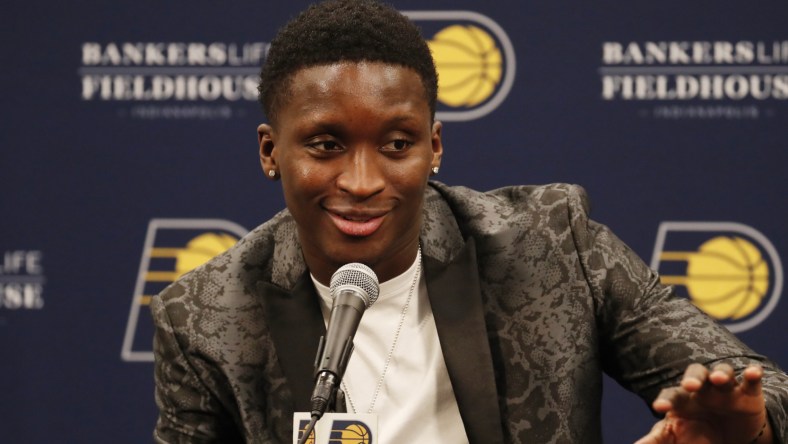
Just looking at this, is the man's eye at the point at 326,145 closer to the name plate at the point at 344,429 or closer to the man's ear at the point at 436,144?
the man's ear at the point at 436,144

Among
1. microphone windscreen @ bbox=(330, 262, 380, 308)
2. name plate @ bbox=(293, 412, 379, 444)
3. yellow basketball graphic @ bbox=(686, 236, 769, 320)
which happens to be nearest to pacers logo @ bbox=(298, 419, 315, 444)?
name plate @ bbox=(293, 412, 379, 444)

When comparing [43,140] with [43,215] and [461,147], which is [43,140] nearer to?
[43,215]

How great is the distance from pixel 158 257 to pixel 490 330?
1.28m

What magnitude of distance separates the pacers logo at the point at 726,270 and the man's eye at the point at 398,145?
126cm

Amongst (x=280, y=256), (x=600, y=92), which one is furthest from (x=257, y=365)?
(x=600, y=92)

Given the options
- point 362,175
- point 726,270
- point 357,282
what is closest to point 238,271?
point 362,175

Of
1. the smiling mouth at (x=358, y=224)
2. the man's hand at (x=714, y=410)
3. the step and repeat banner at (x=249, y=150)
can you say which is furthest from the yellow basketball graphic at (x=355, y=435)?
the step and repeat banner at (x=249, y=150)

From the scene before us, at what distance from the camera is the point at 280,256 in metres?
1.84

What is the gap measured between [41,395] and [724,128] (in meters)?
1.89

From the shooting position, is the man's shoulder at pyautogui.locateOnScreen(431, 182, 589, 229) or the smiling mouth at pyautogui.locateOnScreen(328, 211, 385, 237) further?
the man's shoulder at pyautogui.locateOnScreen(431, 182, 589, 229)

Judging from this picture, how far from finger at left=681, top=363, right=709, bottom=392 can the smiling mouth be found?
0.54m

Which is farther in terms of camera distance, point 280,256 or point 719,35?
point 719,35

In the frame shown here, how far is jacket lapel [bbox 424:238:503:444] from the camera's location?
5.50 feet

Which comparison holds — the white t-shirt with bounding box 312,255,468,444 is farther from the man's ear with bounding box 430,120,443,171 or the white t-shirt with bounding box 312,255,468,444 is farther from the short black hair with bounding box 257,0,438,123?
the short black hair with bounding box 257,0,438,123
